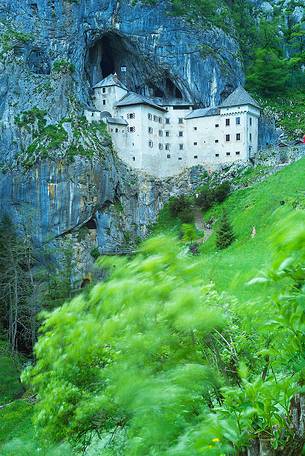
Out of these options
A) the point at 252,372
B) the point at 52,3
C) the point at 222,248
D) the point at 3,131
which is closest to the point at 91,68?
the point at 52,3

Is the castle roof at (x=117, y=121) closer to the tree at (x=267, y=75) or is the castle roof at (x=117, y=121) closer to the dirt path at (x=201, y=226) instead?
the dirt path at (x=201, y=226)

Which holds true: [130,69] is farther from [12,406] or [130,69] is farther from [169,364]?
[169,364]

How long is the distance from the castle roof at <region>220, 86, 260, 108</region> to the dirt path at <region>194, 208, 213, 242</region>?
14.7m

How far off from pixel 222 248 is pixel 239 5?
57.9 meters

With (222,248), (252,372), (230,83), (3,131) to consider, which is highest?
(230,83)

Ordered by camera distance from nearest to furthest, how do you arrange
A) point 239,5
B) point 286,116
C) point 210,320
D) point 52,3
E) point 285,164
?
point 210,320, point 285,164, point 52,3, point 286,116, point 239,5

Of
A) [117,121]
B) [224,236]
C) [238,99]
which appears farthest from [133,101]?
[224,236]

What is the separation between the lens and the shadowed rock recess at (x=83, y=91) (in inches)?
2431

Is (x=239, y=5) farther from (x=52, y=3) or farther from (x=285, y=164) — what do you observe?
(x=285, y=164)

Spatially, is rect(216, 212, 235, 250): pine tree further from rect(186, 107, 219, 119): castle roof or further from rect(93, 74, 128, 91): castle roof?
rect(93, 74, 128, 91): castle roof

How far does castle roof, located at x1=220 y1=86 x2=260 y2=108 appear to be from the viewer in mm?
67250

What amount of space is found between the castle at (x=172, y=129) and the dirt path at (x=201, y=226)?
27.7 ft

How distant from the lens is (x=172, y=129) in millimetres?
70562

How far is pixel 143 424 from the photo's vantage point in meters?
5.79
